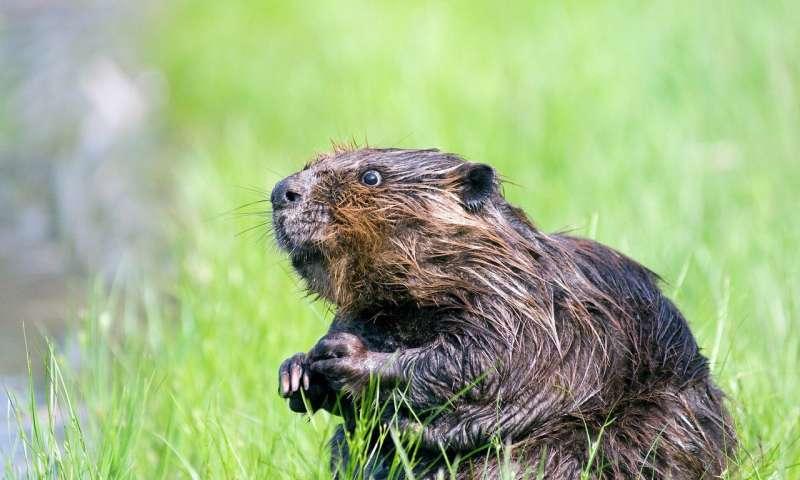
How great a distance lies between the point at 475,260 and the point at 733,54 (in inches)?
195

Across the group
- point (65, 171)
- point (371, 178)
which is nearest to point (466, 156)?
point (65, 171)

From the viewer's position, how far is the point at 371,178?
3.44 m

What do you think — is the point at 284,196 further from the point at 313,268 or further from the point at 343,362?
the point at 343,362

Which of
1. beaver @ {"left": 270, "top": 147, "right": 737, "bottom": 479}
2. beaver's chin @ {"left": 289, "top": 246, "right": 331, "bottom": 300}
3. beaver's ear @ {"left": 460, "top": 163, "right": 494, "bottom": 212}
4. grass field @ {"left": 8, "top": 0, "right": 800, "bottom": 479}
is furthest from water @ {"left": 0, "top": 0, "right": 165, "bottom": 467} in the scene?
beaver's ear @ {"left": 460, "top": 163, "right": 494, "bottom": 212}

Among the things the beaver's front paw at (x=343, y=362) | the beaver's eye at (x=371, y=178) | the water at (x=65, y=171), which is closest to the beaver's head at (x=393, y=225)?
the beaver's eye at (x=371, y=178)

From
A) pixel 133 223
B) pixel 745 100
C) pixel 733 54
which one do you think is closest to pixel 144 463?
pixel 133 223

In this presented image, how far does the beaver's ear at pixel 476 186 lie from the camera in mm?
3381

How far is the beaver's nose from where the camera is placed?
3387 millimetres

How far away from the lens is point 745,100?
7.30 meters

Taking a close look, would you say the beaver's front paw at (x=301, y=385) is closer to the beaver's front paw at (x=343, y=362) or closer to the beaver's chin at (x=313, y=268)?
the beaver's front paw at (x=343, y=362)

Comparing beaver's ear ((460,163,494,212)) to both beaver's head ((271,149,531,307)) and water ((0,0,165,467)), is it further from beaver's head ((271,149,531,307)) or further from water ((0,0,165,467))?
water ((0,0,165,467))

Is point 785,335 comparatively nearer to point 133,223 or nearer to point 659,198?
point 659,198

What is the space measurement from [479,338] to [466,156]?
3.40 meters

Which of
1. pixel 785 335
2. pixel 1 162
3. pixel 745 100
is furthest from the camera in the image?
pixel 1 162
